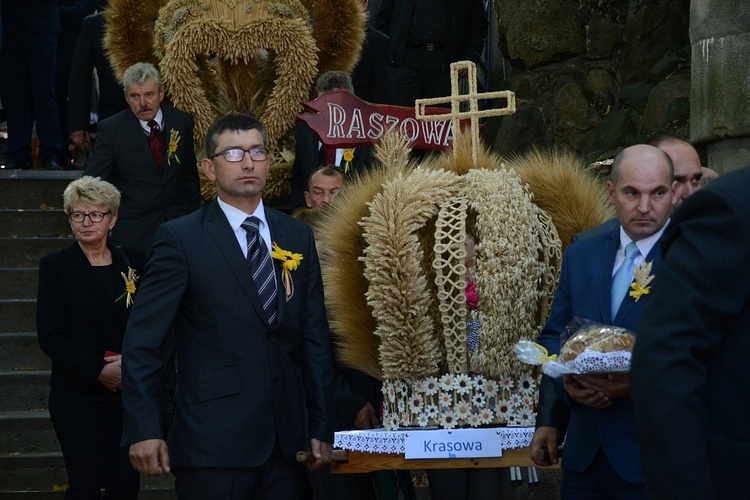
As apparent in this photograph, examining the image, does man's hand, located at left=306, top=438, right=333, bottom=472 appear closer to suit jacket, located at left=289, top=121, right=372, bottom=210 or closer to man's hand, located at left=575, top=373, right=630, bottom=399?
man's hand, located at left=575, top=373, right=630, bottom=399

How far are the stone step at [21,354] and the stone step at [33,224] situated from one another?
1.42 m

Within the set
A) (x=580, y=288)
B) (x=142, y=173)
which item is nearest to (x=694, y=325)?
(x=580, y=288)

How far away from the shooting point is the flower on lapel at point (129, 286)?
601 centimetres

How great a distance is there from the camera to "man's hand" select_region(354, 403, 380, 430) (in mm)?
5551

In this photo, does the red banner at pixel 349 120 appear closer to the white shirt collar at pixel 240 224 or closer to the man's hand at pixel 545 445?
the white shirt collar at pixel 240 224

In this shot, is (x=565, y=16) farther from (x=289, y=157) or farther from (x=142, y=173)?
(x=142, y=173)

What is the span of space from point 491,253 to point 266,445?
1.06 m

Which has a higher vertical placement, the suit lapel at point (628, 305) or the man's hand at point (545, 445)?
the suit lapel at point (628, 305)

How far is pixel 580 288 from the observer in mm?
4211

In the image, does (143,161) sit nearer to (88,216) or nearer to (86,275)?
(88,216)

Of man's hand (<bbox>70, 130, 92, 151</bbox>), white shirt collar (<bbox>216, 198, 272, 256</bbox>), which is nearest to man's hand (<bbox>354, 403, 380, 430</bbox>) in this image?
white shirt collar (<bbox>216, 198, 272, 256</bbox>)

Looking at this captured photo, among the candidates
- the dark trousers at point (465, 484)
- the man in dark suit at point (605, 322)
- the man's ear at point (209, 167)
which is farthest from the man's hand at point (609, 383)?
the man's ear at point (209, 167)

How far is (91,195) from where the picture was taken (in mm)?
6109

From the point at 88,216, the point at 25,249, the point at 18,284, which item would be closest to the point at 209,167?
the point at 88,216
